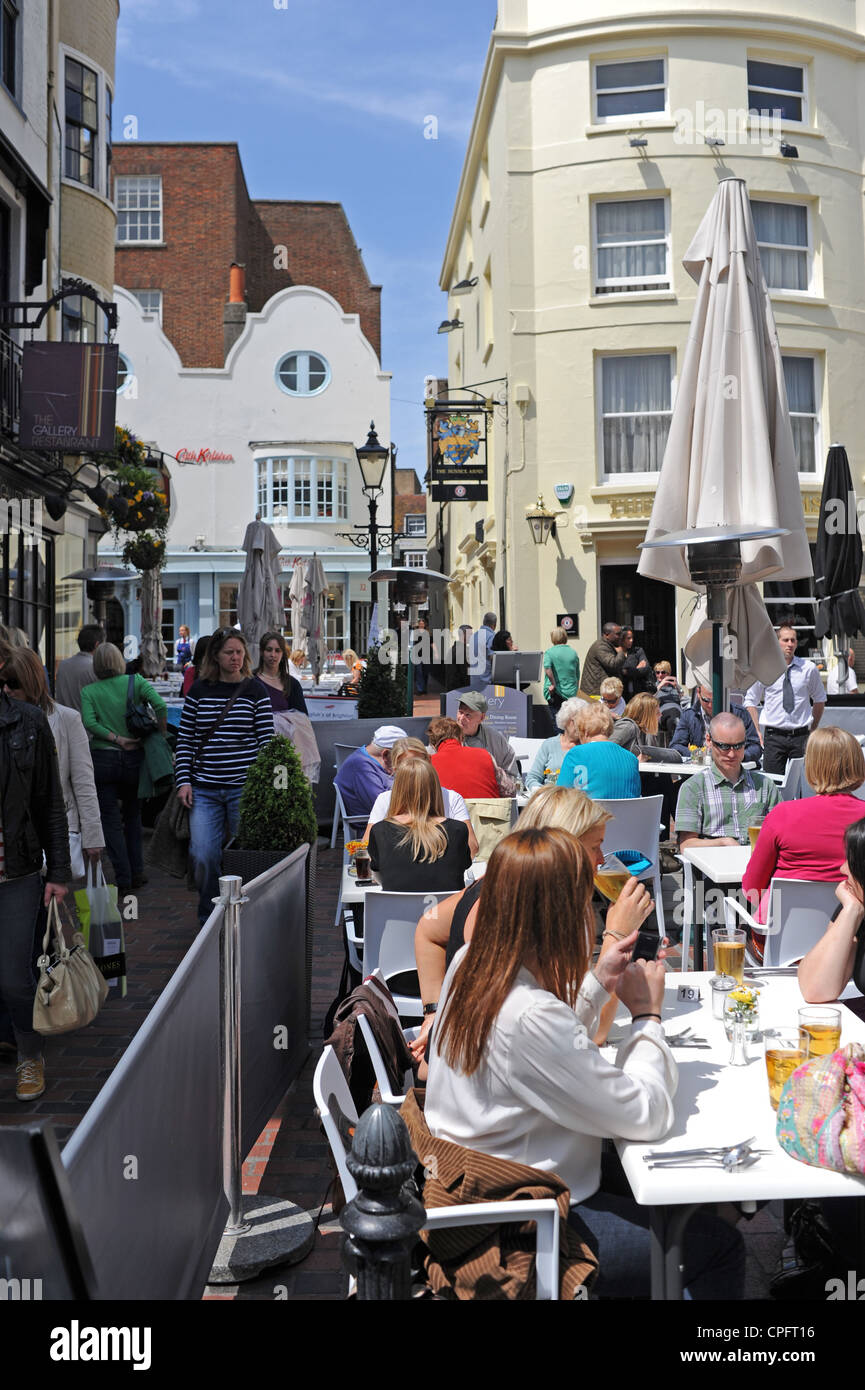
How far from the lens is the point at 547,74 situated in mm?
20688

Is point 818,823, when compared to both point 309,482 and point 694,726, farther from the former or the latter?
point 309,482

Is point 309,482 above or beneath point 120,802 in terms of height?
above

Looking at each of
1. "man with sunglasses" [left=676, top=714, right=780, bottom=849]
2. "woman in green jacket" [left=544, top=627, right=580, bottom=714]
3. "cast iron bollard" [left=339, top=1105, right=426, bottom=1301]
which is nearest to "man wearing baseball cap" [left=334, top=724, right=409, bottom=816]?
"man with sunglasses" [left=676, top=714, right=780, bottom=849]

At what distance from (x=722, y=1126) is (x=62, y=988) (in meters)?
3.24

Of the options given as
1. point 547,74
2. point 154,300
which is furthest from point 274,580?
point 154,300

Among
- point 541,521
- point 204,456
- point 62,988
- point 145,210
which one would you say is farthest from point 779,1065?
point 145,210

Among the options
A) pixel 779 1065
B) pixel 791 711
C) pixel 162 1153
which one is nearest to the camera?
pixel 162 1153

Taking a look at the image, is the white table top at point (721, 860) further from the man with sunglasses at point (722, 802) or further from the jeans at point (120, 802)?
the jeans at point (120, 802)

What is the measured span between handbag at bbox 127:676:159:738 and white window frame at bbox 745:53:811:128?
17.4 metres

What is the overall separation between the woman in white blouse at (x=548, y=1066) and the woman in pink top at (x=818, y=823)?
2333 mm

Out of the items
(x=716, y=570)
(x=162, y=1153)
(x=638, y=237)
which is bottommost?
(x=162, y=1153)

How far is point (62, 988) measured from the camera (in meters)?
5.07

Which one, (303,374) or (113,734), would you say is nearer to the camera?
(113,734)

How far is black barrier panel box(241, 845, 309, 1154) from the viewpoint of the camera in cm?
411
